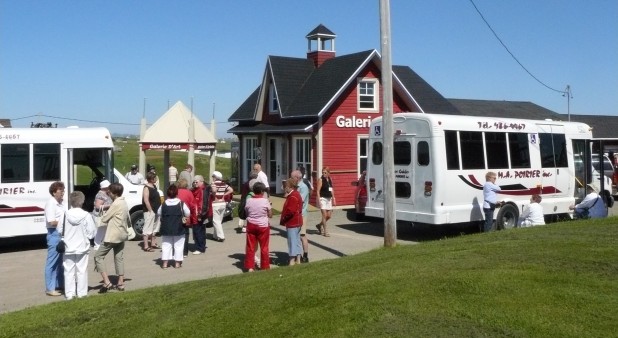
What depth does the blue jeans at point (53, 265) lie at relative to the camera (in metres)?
11.1

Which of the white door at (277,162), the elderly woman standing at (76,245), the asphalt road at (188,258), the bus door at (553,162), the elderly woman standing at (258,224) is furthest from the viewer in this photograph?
the white door at (277,162)

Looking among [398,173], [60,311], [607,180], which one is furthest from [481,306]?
[607,180]

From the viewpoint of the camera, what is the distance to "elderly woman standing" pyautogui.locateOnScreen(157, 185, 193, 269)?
43.9 ft

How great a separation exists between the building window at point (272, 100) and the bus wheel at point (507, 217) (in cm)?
1378

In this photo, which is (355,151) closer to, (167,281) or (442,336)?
(167,281)

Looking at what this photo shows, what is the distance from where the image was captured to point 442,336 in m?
5.98

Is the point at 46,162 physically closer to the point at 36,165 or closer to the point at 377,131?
the point at 36,165

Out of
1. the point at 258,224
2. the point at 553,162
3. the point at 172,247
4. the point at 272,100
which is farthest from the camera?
the point at 272,100

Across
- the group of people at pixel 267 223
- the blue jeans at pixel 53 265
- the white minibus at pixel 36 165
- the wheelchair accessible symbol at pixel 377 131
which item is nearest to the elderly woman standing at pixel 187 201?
the group of people at pixel 267 223

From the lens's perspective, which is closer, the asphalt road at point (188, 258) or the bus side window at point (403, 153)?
the asphalt road at point (188, 258)

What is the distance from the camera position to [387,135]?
13469 mm

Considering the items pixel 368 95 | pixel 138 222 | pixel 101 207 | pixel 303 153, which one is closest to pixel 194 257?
pixel 101 207

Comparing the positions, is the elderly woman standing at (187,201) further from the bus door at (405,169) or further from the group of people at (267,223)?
the bus door at (405,169)

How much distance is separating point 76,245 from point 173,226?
291cm
